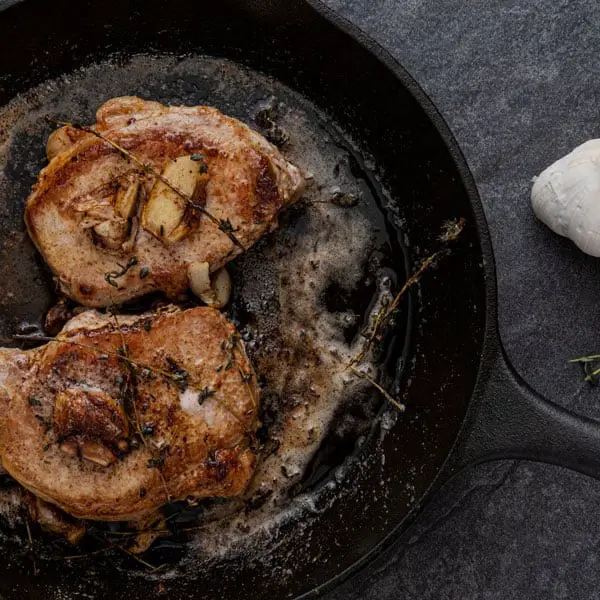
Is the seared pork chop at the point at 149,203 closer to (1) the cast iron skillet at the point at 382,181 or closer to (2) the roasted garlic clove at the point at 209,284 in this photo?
(2) the roasted garlic clove at the point at 209,284

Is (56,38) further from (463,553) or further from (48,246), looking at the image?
(463,553)

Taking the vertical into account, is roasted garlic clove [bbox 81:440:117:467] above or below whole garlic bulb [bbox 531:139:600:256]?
above

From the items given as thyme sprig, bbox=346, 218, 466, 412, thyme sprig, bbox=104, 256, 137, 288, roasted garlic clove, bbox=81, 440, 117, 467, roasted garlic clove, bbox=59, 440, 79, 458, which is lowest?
thyme sprig, bbox=346, 218, 466, 412

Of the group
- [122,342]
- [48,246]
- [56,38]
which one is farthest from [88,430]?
[56,38]

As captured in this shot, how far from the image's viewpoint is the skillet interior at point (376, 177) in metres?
2.30

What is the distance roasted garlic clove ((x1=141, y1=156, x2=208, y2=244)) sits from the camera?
2.12 metres

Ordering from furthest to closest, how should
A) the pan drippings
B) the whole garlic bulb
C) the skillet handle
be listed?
the pan drippings < the whole garlic bulb < the skillet handle

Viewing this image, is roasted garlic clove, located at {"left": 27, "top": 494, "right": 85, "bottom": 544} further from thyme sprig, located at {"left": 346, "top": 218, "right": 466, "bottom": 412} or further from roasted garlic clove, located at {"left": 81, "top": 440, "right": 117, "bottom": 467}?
thyme sprig, located at {"left": 346, "top": 218, "right": 466, "bottom": 412}

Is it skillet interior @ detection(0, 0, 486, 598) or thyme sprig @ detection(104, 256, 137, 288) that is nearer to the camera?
thyme sprig @ detection(104, 256, 137, 288)

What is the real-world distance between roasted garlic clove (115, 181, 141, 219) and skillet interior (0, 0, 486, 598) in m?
0.52

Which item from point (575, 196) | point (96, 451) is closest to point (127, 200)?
point (96, 451)

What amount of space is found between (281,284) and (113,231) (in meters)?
0.62

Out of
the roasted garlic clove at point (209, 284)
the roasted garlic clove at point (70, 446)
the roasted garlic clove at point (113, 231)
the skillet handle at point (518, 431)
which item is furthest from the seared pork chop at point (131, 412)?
the skillet handle at point (518, 431)

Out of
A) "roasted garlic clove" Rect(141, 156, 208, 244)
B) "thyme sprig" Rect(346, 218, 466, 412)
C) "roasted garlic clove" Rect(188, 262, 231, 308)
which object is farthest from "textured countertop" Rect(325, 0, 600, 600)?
"roasted garlic clove" Rect(188, 262, 231, 308)
